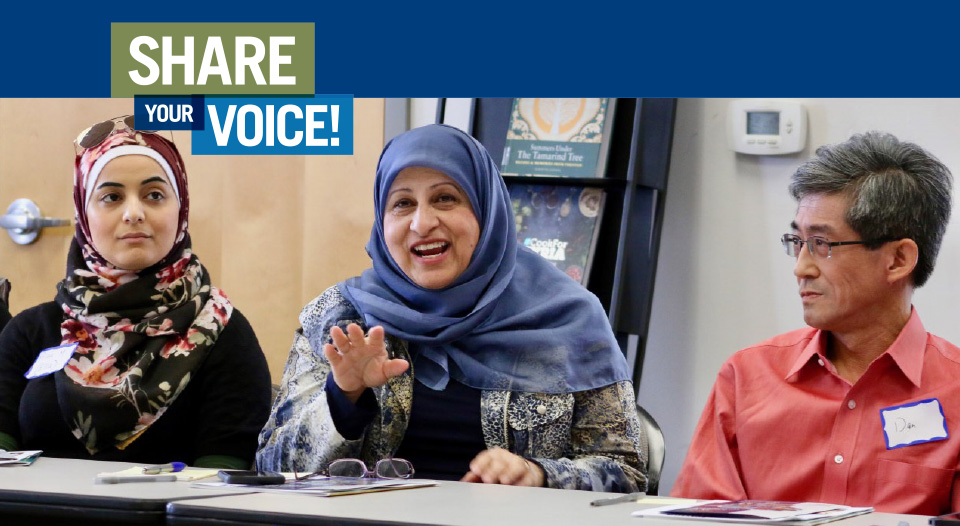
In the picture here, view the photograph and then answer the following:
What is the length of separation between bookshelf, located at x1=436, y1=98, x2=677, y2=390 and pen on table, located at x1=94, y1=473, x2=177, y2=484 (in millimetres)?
1676

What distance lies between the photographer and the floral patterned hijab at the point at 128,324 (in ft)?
7.72

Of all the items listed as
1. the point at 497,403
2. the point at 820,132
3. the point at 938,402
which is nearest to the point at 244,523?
the point at 497,403

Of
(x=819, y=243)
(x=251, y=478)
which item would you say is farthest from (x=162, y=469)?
(x=819, y=243)

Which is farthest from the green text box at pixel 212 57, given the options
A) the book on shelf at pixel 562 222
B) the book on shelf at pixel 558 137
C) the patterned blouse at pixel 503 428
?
the patterned blouse at pixel 503 428

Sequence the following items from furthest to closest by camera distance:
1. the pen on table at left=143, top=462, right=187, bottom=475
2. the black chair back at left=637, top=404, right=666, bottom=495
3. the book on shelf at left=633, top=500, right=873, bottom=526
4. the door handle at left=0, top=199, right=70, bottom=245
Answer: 1. the door handle at left=0, top=199, right=70, bottom=245
2. the black chair back at left=637, top=404, right=666, bottom=495
3. the pen on table at left=143, top=462, right=187, bottom=475
4. the book on shelf at left=633, top=500, right=873, bottom=526

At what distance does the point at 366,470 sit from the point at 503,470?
0.22 metres

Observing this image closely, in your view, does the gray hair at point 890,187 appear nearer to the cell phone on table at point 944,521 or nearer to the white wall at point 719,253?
the cell phone on table at point 944,521

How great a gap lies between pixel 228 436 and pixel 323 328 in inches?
12.3

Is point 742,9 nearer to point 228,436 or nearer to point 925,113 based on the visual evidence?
point 925,113

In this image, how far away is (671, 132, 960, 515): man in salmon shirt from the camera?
1.82m

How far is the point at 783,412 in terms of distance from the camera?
1905 millimetres

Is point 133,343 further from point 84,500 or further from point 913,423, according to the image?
point 913,423

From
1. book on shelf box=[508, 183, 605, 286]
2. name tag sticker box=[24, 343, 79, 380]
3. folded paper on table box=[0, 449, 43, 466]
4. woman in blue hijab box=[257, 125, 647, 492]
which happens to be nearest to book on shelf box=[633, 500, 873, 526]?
woman in blue hijab box=[257, 125, 647, 492]

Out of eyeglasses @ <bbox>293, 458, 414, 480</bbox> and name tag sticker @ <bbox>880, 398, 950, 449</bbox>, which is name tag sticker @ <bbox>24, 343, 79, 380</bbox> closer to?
eyeglasses @ <bbox>293, 458, 414, 480</bbox>
